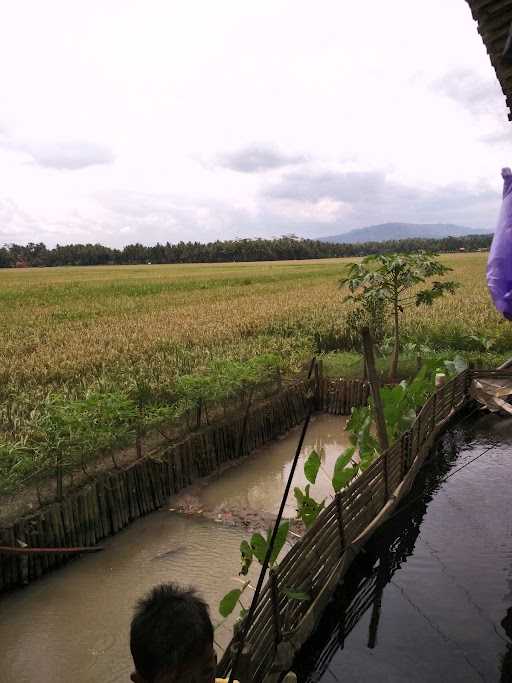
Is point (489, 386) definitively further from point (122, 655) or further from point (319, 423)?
point (122, 655)

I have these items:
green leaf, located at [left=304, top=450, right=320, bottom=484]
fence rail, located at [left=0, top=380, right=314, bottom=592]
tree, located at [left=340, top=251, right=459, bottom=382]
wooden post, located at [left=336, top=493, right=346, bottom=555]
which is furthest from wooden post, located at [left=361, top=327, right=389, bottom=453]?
tree, located at [left=340, top=251, right=459, bottom=382]

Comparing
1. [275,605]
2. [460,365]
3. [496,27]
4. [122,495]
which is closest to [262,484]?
[122,495]

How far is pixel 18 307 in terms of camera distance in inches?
832

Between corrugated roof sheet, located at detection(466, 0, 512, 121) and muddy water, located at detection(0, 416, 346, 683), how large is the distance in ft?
15.4

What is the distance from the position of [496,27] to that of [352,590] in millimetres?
4865

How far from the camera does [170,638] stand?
1.85 m

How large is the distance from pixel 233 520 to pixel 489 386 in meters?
5.20

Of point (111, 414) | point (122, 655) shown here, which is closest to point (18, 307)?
point (111, 414)

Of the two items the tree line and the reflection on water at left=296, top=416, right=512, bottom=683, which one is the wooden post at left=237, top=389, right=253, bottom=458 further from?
the tree line

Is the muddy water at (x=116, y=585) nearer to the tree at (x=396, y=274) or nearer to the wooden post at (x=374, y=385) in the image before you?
the wooden post at (x=374, y=385)

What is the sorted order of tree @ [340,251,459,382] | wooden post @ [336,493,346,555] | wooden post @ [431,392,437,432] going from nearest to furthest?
wooden post @ [336,493,346,555] < wooden post @ [431,392,437,432] < tree @ [340,251,459,382]

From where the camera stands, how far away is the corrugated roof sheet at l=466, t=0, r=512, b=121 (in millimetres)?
3104

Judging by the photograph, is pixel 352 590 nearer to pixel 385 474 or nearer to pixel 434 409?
pixel 385 474

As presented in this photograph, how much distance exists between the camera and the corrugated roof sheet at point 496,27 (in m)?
3.10
